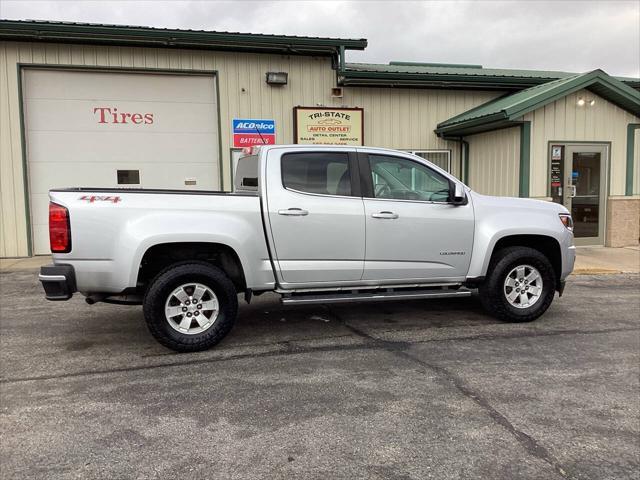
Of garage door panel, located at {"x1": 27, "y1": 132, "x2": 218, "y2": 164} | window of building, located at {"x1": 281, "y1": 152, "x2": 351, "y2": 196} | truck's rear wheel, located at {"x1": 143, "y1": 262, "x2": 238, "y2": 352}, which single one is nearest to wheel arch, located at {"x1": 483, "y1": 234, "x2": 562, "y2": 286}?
window of building, located at {"x1": 281, "y1": 152, "x2": 351, "y2": 196}

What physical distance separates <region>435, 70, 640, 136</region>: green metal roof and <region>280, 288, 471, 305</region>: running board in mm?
6106

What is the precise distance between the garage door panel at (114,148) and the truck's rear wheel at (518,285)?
7.95 m

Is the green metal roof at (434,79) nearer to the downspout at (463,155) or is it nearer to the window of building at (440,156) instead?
the downspout at (463,155)

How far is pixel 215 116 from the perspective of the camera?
12.2 metres

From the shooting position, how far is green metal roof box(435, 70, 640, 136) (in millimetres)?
10758

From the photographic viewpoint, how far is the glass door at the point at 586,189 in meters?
11.8

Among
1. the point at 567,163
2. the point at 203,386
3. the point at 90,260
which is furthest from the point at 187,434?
the point at 567,163

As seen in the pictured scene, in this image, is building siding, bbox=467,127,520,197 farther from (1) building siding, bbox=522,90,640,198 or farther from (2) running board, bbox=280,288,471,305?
(2) running board, bbox=280,288,471,305

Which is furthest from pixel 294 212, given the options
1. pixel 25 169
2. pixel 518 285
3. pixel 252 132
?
pixel 25 169

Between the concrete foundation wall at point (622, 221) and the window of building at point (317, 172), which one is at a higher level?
the window of building at point (317, 172)

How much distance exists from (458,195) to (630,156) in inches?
335

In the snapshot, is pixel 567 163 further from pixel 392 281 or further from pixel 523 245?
pixel 392 281

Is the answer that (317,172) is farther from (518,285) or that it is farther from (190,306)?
(518,285)

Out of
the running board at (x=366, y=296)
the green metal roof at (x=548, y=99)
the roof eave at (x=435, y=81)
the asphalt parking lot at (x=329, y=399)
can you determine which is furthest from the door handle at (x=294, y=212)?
the roof eave at (x=435, y=81)
